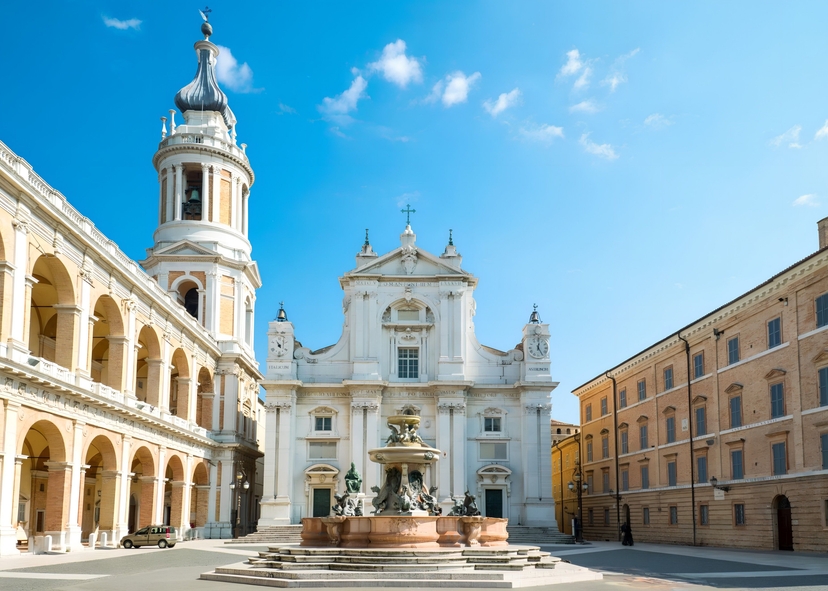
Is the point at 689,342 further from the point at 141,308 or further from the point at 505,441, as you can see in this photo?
the point at 141,308

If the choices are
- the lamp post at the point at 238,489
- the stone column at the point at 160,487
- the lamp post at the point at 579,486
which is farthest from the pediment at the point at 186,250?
the lamp post at the point at 579,486

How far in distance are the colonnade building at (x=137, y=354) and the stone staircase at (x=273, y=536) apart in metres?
3.92

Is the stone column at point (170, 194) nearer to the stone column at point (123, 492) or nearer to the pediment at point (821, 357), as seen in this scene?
the stone column at point (123, 492)

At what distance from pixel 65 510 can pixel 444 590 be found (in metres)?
21.6

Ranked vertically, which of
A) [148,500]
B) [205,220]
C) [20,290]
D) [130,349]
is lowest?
[148,500]

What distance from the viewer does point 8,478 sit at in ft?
103

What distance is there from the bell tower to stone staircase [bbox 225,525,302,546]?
1276cm

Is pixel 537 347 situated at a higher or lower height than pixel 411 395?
higher

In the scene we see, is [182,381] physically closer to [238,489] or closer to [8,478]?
[238,489]

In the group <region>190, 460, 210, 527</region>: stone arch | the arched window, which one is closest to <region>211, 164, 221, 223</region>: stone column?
the arched window

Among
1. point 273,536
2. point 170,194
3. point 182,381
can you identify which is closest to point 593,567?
point 273,536

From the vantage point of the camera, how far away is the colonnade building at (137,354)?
32719 mm

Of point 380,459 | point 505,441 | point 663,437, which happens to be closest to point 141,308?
point 380,459

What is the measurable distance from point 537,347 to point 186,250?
81.8 feet
